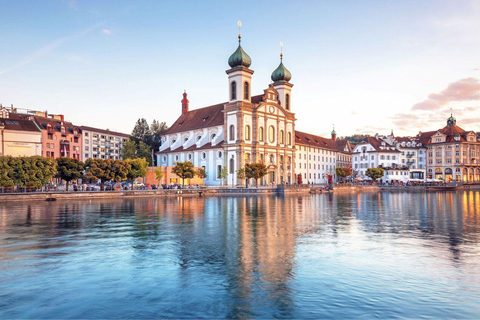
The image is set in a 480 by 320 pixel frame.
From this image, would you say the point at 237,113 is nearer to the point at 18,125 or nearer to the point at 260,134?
the point at 260,134

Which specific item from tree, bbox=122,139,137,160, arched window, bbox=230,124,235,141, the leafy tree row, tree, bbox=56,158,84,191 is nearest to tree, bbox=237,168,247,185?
arched window, bbox=230,124,235,141

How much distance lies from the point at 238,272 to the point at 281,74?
3430 inches

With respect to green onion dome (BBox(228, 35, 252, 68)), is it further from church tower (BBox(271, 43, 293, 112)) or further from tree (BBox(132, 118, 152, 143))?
tree (BBox(132, 118, 152, 143))

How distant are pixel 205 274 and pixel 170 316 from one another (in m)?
3.73

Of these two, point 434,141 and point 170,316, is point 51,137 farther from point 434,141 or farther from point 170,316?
point 434,141

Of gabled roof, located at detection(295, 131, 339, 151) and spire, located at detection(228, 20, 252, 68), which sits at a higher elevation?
spire, located at detection(228, 20, 252, 68)

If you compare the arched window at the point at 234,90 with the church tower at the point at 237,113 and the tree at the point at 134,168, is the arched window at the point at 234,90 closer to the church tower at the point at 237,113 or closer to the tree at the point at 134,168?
the church tower at the point at 237,113

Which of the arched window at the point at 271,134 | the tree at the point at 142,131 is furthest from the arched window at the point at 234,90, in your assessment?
the tree at the point at 142,131

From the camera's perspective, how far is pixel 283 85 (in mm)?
95000

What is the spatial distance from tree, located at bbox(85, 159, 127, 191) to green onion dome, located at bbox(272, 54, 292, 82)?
160ft

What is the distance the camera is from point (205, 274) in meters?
13.2

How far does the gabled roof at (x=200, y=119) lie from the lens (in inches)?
3723

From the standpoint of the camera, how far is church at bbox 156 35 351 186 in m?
83.1

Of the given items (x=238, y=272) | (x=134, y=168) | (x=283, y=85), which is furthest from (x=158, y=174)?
(x=238, y=272)
